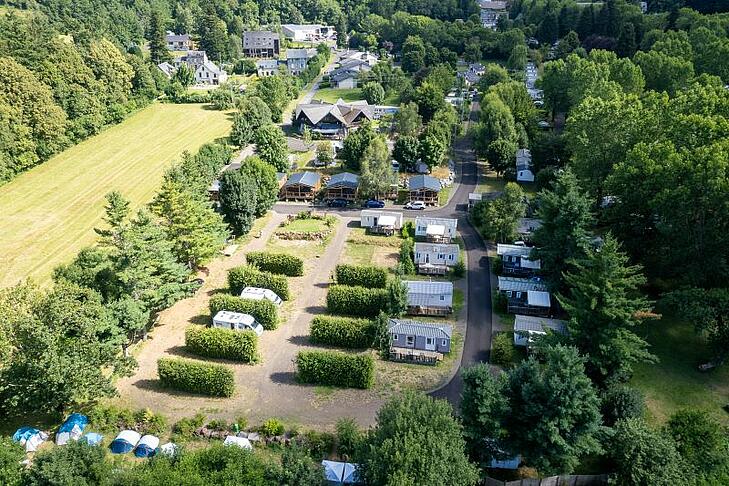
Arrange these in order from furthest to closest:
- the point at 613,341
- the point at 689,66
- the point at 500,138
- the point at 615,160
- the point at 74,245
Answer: the point at 689,66, the point at 500,138, the point at 74,245, the point at 615,160, the point at 613,341

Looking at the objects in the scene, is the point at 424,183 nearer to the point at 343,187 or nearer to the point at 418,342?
the point at 343,187

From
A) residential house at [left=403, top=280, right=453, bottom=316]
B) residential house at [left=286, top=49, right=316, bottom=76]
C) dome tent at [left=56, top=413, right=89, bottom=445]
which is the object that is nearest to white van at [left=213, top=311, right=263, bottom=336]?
dome tent at [left=56, top=413, right=89, bottom=445]

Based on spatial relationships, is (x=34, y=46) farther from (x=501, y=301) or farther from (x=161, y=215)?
(x=501, y=301)

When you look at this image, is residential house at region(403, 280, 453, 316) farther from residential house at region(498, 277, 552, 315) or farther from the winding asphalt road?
residential house at region(498, 277, 552, 315)

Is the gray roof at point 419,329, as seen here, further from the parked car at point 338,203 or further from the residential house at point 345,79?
the residential house at point 345,79

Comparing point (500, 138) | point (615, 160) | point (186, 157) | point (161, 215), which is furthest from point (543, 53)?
point (161, 215)

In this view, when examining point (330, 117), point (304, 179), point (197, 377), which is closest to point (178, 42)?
point (330, 117)

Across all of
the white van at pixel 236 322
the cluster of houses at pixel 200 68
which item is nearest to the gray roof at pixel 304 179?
the white van at pixel 236 322
